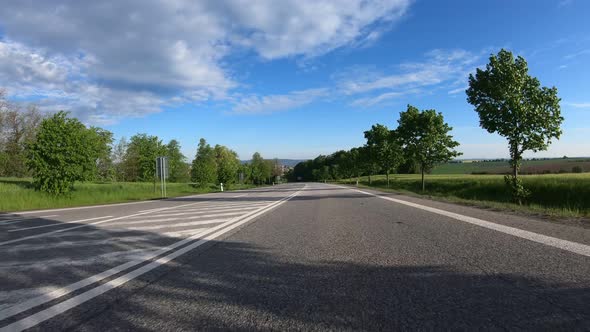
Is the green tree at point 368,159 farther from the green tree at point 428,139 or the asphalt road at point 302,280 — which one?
the asphalt road at point 302,280

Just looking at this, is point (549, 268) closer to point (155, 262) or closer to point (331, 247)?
point (331, 247)

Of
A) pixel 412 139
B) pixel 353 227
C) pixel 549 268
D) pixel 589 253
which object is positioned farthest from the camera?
pixel 412 139

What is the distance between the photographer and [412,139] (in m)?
33.1

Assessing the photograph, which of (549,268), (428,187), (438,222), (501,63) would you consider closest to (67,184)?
(438,222)

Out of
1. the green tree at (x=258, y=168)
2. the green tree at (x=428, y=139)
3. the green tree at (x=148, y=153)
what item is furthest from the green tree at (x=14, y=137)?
the green tree at (x=258, y=168)

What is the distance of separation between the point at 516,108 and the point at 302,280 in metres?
18.5

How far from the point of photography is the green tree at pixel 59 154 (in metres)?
20.4

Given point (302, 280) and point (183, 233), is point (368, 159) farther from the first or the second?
point (302, 280)

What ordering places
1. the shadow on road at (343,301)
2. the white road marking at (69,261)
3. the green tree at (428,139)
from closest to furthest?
1. the shadow on road at (343,301)
2. the white road marking at (69,261)
3. the green tree at (428,139)

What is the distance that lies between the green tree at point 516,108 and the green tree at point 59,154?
2378 centimetres

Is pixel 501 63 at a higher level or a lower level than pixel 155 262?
higher

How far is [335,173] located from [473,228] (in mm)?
116648

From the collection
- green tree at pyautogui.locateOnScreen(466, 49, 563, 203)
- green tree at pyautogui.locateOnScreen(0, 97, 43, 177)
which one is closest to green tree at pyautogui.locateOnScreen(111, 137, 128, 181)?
green tree at pyautogui.locateOnScreen(0, 97, 43, 177)

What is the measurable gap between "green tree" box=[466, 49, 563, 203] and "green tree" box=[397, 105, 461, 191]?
40.0ft
